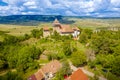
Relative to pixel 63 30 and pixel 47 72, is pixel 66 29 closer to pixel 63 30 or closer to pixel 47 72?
pixel 63 30

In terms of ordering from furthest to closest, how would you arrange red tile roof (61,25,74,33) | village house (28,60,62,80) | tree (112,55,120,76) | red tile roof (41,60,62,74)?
red tile roof (61,25,74,33), red tile roof (41,60,62,74), village house (28,60,62,80), tree (112,55,120,76)

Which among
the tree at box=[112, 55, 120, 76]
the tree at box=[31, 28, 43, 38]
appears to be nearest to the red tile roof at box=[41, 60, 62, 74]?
the tree at box=[112, 55, 120, 76]

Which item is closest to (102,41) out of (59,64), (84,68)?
(84,68)

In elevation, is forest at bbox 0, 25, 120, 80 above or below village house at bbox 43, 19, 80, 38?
below

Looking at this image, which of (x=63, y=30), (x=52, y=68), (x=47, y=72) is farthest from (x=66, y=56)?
(x=63, y=30)

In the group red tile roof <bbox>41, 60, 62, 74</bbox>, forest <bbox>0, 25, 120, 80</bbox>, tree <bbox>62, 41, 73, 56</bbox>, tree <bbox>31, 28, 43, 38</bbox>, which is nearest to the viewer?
forest <bbox>0, 25, 120, 80</bbox>

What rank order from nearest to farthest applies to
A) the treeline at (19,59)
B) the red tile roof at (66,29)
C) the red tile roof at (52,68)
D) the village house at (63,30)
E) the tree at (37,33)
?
the red tile roof at (52,68) → the treeline at (19,59) → the village house at (63,30) → the red tile roof at (66,29) → the tree at (37,33)

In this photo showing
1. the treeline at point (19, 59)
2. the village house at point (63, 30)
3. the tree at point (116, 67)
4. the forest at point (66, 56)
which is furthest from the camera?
the village house at point (63, 30)

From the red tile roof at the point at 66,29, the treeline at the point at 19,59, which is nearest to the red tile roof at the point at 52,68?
the treeline at the point at 19,59

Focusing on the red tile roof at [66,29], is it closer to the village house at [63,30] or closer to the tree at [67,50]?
the village house at [63,30]

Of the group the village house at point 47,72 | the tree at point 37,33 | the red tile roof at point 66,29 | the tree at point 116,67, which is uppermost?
the red tile roof at point 66,29

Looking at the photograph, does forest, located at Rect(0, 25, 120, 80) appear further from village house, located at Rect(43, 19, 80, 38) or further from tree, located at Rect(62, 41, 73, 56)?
village house, located at Rect(43, 19, 80, 38)
